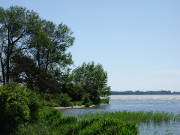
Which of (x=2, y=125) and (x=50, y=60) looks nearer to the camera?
(x=2, y=125)

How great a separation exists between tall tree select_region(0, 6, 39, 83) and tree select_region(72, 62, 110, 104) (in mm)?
22942

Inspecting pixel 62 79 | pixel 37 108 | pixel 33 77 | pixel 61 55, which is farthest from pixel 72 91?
pixel 37 108

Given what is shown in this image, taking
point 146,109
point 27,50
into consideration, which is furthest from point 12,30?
point 146,109

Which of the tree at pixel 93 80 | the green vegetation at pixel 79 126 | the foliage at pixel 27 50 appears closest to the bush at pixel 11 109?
the green vegetation at pixel 79 126

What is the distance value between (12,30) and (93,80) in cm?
3130

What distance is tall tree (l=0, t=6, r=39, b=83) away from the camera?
3697cm

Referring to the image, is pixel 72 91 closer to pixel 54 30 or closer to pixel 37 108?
pixel 54 30

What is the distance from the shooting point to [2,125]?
1223cm

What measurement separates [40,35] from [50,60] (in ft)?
25.5

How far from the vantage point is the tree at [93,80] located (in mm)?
62000

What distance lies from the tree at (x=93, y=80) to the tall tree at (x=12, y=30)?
2294 cm

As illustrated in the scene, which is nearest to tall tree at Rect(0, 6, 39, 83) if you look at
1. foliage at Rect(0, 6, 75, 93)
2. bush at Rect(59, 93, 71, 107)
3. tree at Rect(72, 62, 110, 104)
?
foliage at Rect(0, 6, 75, 93)

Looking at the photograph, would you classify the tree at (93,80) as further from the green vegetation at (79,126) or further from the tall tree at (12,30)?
the green vegetation at (79,126)

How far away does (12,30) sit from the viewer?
37312 millimetres
